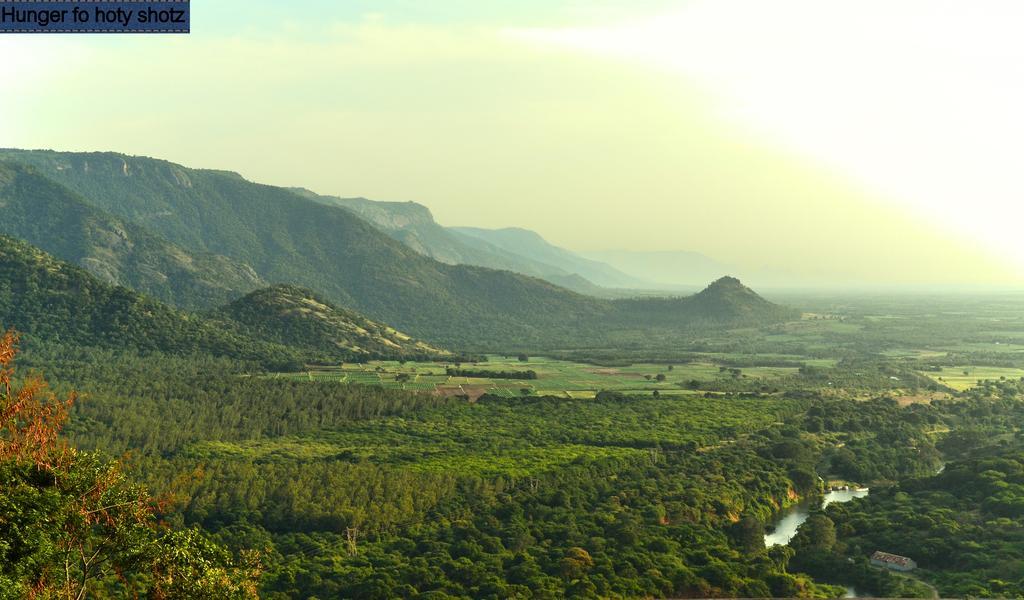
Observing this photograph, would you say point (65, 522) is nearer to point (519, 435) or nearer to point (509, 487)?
point (509, 487)

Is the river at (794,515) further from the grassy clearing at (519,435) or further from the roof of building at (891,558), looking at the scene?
the grassy clearing at (519,435)

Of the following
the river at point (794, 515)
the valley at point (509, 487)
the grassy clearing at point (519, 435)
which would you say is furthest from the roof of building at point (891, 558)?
the grassy clearing at point (519, 435)

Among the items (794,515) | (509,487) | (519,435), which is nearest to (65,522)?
(509,487)

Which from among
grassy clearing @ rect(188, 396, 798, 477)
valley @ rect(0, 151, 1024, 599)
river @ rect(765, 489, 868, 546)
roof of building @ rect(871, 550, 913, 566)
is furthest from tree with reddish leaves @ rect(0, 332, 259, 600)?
grassy clearing @ rect(188, 396, 798, 477)

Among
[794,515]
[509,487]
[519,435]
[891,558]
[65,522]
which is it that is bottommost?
[794,515]

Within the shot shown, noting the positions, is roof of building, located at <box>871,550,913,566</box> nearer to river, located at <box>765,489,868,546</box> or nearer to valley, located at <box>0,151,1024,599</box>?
valley, located at <box>0,151,1024,599</box>
